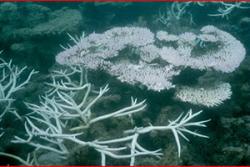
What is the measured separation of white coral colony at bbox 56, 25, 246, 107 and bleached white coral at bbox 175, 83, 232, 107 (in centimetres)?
1

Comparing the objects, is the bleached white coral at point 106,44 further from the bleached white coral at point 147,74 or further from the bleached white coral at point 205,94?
the bleached white coral at point 205,94

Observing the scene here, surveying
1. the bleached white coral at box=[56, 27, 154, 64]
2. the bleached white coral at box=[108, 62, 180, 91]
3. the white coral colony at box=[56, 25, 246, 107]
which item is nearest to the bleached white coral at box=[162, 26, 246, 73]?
the white coral colony at box=[56, 25, 246, 107]

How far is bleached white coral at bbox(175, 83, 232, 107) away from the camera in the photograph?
3.90 metres

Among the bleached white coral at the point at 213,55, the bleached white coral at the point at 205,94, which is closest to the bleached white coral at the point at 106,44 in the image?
the bleached white coral at the point at 213,55

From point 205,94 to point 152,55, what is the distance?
0.94 m

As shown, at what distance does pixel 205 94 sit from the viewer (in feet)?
13.1

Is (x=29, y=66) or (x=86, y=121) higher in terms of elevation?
(x=86, y=121)

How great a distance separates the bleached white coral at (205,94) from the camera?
12.8ft

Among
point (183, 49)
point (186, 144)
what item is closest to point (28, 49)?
point (183, 49)

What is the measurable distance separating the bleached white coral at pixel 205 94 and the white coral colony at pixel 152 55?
0.01 metres

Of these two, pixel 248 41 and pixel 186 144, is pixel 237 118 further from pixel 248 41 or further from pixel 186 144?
pixel 248 41

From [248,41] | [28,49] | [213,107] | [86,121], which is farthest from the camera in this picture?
[248,41]

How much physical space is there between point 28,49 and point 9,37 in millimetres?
655

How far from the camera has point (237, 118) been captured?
13.5 feet
